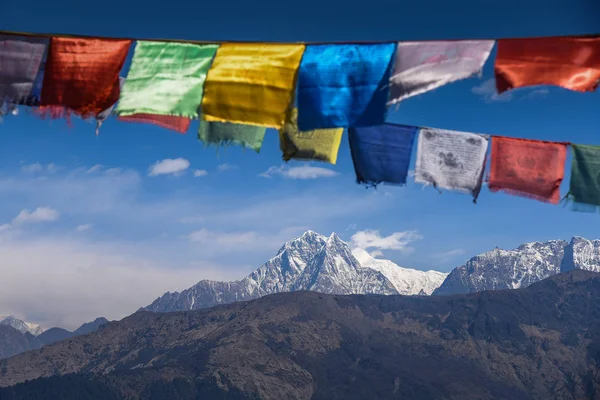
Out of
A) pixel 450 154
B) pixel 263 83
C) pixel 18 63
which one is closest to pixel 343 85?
pixel 263 83

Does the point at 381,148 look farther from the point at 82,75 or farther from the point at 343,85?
the point at 82,75

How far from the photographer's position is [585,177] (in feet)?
43.0

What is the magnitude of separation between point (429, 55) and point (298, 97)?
7.26ft

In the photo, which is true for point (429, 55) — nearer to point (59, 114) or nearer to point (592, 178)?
point (592, 178)

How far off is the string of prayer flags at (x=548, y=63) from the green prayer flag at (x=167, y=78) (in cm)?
480

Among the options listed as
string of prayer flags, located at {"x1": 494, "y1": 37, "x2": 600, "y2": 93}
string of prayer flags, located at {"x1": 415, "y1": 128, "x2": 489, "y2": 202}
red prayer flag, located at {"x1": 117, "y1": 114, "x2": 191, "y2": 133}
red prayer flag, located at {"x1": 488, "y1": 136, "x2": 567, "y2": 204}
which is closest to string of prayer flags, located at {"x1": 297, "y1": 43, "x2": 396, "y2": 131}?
string of prayer flags, located at {"x1": 494, "y1": 37, "x2": 600, "y2": 93}

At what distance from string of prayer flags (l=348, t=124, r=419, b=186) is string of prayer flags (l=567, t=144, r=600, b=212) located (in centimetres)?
308

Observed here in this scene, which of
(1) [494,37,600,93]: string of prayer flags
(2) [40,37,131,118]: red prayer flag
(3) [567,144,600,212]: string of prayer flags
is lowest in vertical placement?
(3) [567,144,600,212]: string of prayer flags

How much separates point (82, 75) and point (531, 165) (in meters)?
8.38

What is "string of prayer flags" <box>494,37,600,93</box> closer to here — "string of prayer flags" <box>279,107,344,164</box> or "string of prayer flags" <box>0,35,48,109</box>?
"string of prayer flags" <box>279,107,344,164</box>

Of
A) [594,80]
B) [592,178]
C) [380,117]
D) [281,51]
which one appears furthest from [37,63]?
[592,178]

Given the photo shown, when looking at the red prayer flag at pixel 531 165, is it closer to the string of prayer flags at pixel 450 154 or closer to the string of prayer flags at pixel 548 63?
the string of prayer flags at pixel 450 154

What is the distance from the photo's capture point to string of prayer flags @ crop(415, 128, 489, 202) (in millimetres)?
13445

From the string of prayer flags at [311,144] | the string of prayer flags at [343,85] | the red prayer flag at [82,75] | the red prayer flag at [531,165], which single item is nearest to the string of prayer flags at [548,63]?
the string of prayer flags at [343,85]
